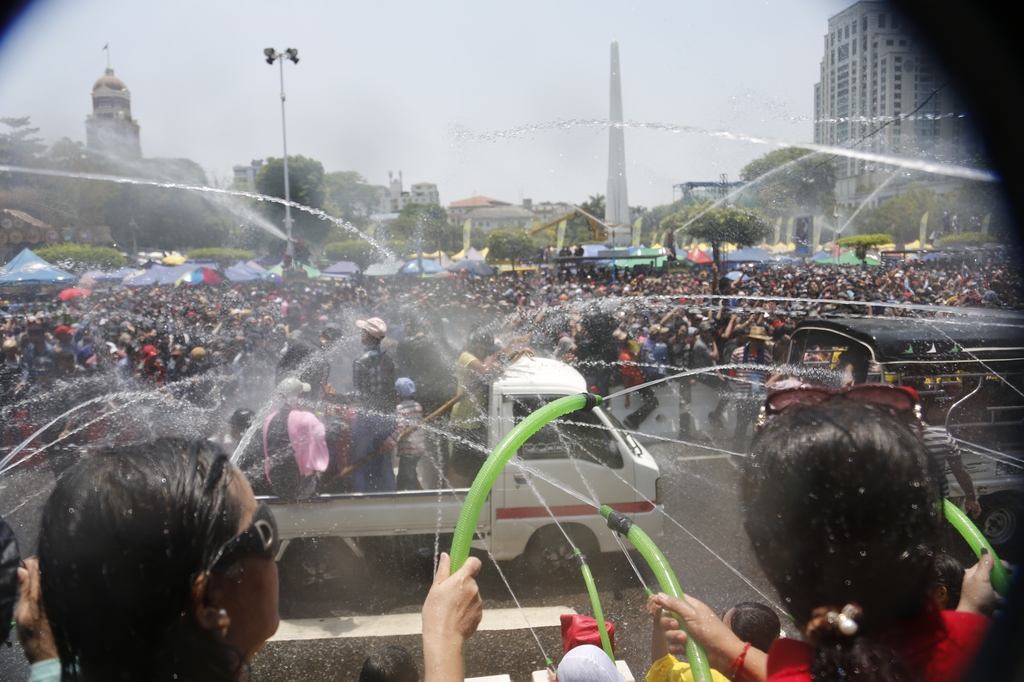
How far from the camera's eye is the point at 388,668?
2.80m

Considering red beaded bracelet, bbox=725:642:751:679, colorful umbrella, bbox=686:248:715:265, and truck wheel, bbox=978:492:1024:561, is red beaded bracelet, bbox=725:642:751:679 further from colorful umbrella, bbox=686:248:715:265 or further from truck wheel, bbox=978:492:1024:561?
colorful umbrella, bbox=686:248:715:265

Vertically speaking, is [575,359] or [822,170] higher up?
[822,170]

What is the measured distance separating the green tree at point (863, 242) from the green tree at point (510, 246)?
17841 millimetres

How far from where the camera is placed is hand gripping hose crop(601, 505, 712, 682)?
1.62 m

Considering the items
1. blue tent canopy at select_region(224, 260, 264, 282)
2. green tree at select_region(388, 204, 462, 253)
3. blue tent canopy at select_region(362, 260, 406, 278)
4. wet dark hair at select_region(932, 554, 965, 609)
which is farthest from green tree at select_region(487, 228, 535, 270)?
wet dark hair at select_region(932, 554, 965, 609)

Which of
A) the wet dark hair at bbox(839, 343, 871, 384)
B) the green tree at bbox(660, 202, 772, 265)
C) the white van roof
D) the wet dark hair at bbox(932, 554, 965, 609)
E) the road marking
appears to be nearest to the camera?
the wet dark hair at bbox(932, 554, 965, 609)

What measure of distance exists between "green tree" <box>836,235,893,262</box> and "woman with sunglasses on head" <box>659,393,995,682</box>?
22.1 meters

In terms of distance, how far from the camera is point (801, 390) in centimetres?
Answer: 141

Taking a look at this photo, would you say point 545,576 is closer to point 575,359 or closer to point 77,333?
point 575,359

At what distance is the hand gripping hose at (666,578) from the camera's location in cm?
162

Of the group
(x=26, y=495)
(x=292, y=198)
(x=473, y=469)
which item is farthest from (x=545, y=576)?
(x=292, y=198)

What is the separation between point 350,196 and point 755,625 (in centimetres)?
3722

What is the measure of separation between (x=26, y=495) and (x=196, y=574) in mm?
8019

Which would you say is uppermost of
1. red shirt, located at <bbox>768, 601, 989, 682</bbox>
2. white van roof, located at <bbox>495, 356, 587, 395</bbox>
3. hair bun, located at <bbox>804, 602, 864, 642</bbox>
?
hair bun, located at <bbox>804, 602, 864, 642</bbox>
